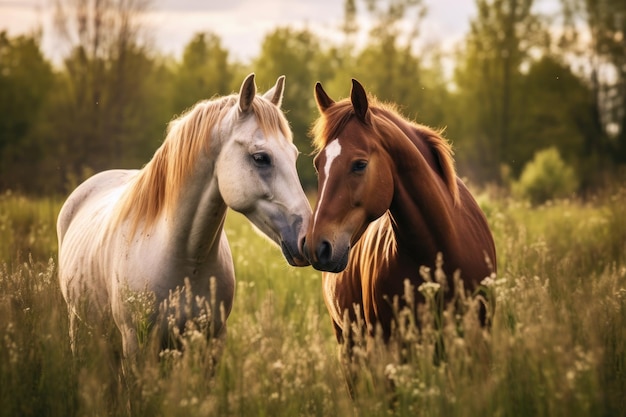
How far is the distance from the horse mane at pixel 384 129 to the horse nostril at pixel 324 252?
638mm

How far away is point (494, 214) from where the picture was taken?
891cm

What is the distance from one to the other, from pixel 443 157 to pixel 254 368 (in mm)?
1976

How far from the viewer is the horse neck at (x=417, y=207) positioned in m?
3.99

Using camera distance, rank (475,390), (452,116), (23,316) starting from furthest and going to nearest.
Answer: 1. (452,116)
2. (23,316)
3. (475,390)

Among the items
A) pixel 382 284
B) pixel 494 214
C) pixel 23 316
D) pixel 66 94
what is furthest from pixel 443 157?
pixel 66 94

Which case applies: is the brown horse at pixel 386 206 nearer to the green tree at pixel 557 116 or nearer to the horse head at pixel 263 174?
the horse head at pixel 263 174

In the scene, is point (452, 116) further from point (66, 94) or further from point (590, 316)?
point (590, 316)

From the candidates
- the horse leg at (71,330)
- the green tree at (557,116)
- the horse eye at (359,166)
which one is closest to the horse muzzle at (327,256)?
the horse eye at (359,166)

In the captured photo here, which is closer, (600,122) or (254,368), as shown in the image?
(254,368)

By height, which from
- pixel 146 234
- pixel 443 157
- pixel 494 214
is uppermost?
pixel 443 157

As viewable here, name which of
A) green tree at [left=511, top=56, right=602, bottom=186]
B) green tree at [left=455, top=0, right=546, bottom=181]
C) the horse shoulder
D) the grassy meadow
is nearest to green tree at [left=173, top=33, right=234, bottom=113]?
green tree at [left=455, top=0, right=546, bottom=181]

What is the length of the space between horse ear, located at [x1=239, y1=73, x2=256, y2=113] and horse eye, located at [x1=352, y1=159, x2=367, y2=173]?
2.77 feet

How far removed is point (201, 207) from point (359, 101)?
1.22m

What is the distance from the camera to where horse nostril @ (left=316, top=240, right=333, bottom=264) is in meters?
3.62
